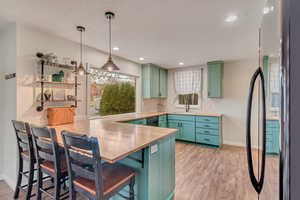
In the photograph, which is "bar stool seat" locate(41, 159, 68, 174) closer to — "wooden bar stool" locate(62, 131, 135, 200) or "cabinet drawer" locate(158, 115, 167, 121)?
"wooden bar stool" locate(62, 131, 135, 200)

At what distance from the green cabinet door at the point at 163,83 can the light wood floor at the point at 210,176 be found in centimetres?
210

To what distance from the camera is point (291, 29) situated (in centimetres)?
46

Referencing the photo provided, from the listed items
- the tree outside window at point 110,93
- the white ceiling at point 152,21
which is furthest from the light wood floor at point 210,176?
the white ceiling at point 152,21

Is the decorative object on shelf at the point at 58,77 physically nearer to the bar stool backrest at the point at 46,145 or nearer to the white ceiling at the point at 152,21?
the white ceiling at the point at 152,21

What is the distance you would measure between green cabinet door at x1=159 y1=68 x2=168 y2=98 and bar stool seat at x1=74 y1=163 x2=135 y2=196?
380 cm

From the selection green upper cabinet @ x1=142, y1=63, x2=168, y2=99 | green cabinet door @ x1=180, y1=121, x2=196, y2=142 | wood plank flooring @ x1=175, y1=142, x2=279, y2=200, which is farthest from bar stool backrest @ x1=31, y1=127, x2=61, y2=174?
green cabinet door @ x1=180, y1=121, x2=196, y2=142

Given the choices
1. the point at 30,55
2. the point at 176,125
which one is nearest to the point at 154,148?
the point at 30,55

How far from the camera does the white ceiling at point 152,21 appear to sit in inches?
68.7

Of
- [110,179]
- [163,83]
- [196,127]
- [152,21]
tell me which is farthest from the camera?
[163,83]

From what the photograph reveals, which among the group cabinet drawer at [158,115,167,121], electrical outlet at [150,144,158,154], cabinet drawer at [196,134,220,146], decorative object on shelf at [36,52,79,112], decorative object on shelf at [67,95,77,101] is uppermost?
decorative object on shelf at [36,52,79,112]

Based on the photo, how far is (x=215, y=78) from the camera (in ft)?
14.3

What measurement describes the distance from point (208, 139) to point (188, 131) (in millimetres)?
590

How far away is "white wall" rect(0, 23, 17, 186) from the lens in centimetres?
222

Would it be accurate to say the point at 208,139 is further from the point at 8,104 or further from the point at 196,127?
the point at 8,104
